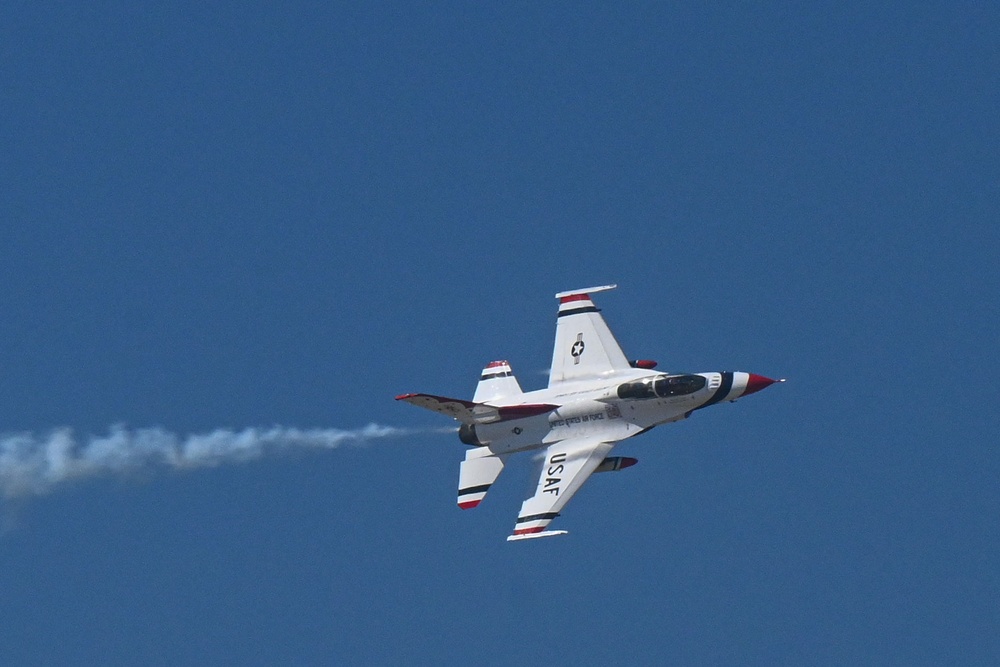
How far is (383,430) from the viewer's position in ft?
274

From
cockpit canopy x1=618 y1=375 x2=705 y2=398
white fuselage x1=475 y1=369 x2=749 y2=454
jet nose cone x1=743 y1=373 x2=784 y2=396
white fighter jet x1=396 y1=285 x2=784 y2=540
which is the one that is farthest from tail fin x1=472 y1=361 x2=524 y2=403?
jet nose cone x1=743 y1=373 x2=784 y2=396

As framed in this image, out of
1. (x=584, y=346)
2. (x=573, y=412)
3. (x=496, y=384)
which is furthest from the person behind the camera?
(x=496, y=384)

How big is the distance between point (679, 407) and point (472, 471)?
7.95m

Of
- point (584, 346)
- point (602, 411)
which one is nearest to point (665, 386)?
point (602, 411)

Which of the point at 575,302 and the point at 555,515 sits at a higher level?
the point at 575,302

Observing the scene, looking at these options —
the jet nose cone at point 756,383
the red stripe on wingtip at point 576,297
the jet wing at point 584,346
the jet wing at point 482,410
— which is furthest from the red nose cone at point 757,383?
the red stripe on wingtip at point 576,297

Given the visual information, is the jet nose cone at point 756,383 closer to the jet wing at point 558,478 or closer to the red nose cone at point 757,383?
the red nose cone at point 757,383

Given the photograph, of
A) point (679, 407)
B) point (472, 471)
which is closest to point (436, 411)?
point (472, 471)

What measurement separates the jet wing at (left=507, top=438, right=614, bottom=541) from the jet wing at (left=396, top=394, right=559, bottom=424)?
145 cm

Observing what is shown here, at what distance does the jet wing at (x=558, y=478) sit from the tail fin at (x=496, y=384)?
3.61 meters

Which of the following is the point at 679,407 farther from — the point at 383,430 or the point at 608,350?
the point at 383,430

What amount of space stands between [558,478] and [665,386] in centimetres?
504

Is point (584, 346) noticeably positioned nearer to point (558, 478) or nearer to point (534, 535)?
point (558, 478)

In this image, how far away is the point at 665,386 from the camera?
261 feet
